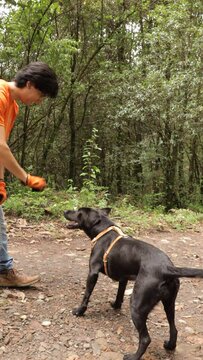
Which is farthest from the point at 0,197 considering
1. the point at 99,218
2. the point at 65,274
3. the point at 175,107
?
the point at 175,107

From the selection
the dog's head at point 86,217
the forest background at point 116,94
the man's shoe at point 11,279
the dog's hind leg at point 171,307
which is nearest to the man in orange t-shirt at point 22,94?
the dog's head at point 86,217

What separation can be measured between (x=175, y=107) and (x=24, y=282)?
8.77m

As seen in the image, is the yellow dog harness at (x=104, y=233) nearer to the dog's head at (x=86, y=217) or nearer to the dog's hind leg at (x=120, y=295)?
the dog's head at (x=86, y=217)

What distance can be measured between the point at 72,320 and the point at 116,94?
35.1 feet

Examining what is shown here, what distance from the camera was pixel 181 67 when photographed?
11.8 m

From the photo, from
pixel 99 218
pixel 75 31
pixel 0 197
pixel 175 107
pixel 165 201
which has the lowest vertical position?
pixel 165 201

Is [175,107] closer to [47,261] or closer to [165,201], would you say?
[165,201]

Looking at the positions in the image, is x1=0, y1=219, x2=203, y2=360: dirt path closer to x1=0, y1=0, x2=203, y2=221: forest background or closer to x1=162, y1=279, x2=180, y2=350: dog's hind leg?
x1=162, y1=279, x2=180, y2=350: dog's hind leg

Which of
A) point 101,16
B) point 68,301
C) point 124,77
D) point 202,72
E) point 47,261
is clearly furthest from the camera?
point 101,16

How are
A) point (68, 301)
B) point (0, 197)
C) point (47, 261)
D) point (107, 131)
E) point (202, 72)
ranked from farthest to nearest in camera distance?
point (107, 131) < point (202, 72) < point (47, 261) < point (68, 301) < point (0, 197)

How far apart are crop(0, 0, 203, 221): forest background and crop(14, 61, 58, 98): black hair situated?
5.26 m

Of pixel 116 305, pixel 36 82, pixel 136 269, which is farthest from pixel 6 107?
pixel 116 305

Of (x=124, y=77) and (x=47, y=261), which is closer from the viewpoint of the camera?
(x=47, y=261)

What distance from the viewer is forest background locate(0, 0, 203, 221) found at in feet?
36.0
